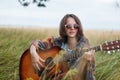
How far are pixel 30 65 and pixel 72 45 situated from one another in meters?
0.34

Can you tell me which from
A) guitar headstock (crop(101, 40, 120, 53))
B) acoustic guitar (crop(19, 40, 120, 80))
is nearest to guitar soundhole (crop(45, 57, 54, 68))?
acoustic guitar (crop(19, 40, 120, 80))

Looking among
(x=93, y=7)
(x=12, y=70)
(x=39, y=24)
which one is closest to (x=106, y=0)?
(x=93, y=7)

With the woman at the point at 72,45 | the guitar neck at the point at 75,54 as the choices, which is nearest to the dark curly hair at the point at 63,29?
the woman at the point at 72,45

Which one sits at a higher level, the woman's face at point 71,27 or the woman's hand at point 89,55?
the woman's face at point 71,27

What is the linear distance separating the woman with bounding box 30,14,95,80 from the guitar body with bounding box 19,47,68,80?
31 mm

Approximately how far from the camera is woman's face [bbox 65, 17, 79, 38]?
478 centimetres

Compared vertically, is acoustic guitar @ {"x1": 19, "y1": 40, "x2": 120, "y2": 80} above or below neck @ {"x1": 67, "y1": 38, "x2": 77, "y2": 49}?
below

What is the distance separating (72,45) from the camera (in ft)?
15.8

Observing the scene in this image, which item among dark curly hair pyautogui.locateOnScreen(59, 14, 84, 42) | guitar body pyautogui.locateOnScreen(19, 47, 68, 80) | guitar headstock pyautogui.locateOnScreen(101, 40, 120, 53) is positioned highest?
dark curly hair pyautogui.locateOnScreen(59, 14, 84, 42)

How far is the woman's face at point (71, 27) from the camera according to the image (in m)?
4.78

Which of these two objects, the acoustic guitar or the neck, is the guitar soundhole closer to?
the acoustic guitar

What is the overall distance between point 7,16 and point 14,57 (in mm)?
303

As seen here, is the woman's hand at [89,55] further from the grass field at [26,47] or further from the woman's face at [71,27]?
the woman's face at [71,27]

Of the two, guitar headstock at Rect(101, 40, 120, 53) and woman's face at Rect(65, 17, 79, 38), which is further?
woman's face at Rect(65, 17, 79, 38)
